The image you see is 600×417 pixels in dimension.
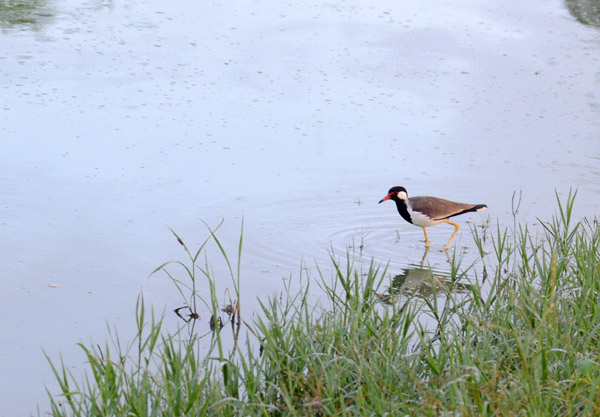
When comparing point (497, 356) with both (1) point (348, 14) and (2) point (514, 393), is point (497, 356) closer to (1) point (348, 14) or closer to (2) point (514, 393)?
(2) point (514, 393)

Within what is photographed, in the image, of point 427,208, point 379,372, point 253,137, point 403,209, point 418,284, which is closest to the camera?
point 379,372

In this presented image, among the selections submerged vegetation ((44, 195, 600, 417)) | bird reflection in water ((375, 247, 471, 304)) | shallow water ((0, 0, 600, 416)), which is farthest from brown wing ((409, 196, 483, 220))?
submerged vegetation ((44, 195, 600, 417))

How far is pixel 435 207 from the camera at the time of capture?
5617 millimetres

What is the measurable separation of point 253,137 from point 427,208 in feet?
6.63

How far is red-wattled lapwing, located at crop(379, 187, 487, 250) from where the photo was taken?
5594 mm

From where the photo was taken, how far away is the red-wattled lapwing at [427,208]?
559 centimetres

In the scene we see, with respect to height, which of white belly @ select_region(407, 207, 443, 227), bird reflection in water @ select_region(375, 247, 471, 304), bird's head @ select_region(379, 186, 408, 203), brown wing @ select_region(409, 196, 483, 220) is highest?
bird's head @ select_region(379, 186, 408, 203)

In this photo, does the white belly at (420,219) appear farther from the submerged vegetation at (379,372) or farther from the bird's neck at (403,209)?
the submerged vegetation at (379,372)

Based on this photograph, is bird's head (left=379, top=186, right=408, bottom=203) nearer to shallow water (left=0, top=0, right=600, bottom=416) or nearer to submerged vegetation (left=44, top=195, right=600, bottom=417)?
shallow water (left=0, top=0, right=600, bottom=416)

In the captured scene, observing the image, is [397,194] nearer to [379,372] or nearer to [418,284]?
[418,284]

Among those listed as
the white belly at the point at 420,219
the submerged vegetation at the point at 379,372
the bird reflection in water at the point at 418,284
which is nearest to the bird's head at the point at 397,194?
the white belly at the point at 420,219

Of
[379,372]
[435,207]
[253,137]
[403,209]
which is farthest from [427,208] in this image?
[379,372]

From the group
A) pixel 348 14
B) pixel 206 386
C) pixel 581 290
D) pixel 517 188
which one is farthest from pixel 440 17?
pixel 206 386

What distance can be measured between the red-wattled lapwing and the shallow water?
179mm
